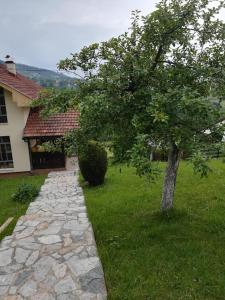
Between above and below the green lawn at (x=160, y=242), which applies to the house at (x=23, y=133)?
above

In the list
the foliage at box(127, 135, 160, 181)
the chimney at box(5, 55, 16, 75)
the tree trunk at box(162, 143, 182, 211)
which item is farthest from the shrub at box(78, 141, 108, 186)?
the chimney at box(5, 55, 16, 75)

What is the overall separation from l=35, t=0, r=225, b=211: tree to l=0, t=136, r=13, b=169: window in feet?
43.9

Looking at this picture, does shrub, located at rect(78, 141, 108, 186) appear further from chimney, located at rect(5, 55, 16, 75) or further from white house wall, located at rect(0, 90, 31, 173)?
chimney, located at rect(5, 55, 16, 75)

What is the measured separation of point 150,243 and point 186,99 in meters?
4.20

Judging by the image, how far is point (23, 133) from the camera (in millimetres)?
19656

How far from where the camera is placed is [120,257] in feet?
24.6

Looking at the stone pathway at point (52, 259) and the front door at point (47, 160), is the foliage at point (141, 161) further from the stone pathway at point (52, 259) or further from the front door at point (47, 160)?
the front door at point (47, 160)

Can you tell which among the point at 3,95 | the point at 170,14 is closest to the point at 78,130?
the point at 170,14

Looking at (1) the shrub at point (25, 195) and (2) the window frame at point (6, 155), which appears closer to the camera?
(1) the shrub at point (25, 195)

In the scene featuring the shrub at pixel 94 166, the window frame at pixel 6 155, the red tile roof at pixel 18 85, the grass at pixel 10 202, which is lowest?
the grass at pixel 10 202

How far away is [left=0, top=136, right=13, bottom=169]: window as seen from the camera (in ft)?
66.1

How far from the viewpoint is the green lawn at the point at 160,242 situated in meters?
6.21

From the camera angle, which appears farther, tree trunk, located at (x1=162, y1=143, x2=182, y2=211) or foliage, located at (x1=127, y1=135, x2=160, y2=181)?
tree trunk, located at (x1=162, y1=143, x2=182, y2=211)

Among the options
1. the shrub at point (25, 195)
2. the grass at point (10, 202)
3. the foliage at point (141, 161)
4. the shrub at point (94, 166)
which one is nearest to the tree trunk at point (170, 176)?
the foliage at point (141, 161)
